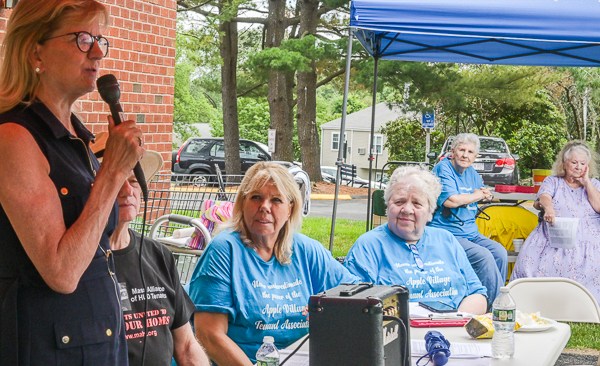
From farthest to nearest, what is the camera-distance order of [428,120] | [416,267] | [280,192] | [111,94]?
1. [428,120]
2. [416,267]
3. [280,192]
4. [111,94]

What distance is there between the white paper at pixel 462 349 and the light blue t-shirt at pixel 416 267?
87 centimetres

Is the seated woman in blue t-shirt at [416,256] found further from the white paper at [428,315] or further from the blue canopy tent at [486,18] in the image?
the blue canopy tent at [486,18]

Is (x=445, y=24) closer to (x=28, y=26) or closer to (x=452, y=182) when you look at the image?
(x=452, y=182)

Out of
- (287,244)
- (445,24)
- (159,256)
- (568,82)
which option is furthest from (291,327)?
(568,82)

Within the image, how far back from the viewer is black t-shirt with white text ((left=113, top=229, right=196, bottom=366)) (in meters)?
2.21

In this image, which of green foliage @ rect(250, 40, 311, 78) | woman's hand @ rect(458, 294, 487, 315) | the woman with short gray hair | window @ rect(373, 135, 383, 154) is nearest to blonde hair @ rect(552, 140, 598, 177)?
the woman with short gray hair

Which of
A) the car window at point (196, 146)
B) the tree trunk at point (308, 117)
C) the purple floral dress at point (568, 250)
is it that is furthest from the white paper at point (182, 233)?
the car window at point (196, 146)

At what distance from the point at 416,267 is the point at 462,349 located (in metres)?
1.07

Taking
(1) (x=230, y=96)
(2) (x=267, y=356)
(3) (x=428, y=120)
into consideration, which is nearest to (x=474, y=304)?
(2) (x=267, y=356)

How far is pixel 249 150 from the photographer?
77.6ft

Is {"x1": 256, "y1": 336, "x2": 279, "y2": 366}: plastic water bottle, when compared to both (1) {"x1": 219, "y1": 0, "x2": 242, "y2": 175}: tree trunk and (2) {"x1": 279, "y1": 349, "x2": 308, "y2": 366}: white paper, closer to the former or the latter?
(2) {"x1": 279, "y1": 349, "x2": 308, "y2": 366}: white paper

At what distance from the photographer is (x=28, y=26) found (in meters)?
1.51

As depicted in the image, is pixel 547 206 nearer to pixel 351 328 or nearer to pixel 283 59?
pixel 351 328

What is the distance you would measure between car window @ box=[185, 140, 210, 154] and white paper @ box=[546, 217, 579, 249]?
1743 centimetres
